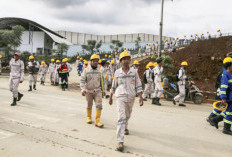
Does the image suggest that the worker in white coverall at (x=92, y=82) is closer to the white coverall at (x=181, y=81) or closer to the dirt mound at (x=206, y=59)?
the white coverall at (x=181, y=81)

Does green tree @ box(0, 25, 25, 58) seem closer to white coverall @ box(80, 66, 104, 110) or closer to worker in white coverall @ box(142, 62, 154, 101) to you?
worker in white coverall @ box(142, 62, 154, 101)

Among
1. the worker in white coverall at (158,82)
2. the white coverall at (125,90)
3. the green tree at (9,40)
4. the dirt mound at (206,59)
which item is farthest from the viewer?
the green tree at (9,40)

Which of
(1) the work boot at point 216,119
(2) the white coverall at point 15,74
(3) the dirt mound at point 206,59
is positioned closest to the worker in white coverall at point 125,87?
(1) the work boot at point 216,119

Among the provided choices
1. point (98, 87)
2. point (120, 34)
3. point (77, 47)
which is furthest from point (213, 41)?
point (120, 34)

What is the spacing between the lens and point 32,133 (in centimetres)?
454

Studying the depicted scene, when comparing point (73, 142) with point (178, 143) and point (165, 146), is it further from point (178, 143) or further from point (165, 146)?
point (178, 143)

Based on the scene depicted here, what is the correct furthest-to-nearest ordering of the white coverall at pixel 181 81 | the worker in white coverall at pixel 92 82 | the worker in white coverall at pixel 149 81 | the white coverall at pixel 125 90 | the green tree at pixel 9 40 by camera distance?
the green tree at pixel 9 40, the worker in white coverall at pixel 149 81, the white coverall at pixel 181 81, the worker in white coverall at pixel 92 82, the white coverall at pixel 125 90

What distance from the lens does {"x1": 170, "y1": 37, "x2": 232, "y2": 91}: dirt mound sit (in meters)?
16.0

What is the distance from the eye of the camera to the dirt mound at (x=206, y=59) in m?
16.0

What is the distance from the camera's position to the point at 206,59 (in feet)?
63.9

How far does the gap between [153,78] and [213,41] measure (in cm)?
1978

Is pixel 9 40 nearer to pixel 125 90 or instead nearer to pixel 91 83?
pixel 91 83

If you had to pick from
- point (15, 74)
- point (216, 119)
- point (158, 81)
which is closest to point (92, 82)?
point (216, 119)

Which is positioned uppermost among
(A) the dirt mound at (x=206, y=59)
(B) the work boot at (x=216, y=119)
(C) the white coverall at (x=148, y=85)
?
(A) the dirt mound at (x=206, y=59)
